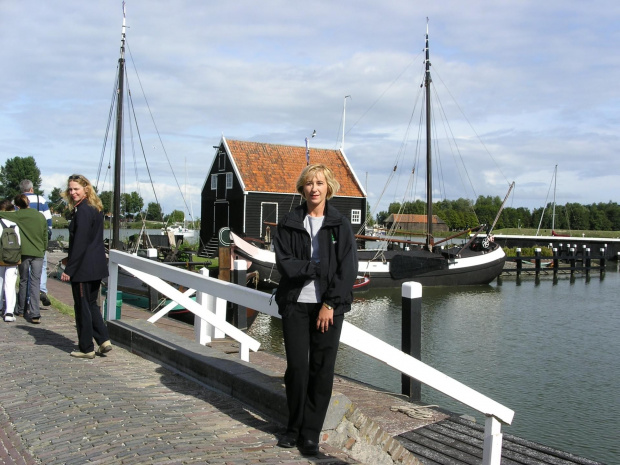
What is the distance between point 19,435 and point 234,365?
1.70 meters

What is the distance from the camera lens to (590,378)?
11.9 metres

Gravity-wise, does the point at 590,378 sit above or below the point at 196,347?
below

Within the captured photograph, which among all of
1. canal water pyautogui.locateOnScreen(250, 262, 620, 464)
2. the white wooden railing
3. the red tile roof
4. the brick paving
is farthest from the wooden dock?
the red tile roof

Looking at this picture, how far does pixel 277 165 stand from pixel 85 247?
34.6 metres

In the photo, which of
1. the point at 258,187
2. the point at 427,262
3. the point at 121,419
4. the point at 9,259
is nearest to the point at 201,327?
the point at 9,259

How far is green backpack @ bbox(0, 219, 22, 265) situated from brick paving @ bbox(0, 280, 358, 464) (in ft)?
8.38

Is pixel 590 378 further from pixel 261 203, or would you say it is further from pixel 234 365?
pixel 261 203

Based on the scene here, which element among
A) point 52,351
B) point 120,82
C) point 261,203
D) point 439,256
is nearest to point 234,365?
point 52,351

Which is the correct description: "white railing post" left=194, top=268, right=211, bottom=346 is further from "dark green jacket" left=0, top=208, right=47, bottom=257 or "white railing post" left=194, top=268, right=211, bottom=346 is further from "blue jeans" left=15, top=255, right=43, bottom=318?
"dark green jacket" left=0, top=208, right=47, bottom=257

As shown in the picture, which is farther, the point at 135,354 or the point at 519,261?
the point at 519,261

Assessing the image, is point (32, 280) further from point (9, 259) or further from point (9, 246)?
point (9, 246)

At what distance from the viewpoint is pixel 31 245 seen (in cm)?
846

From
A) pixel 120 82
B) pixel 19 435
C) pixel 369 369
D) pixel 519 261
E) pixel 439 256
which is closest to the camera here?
pixel 19 435

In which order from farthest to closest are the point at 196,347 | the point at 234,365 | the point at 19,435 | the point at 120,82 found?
the point at 120,82
the point at 196,347
the point at 234,365
the point at 19,435
